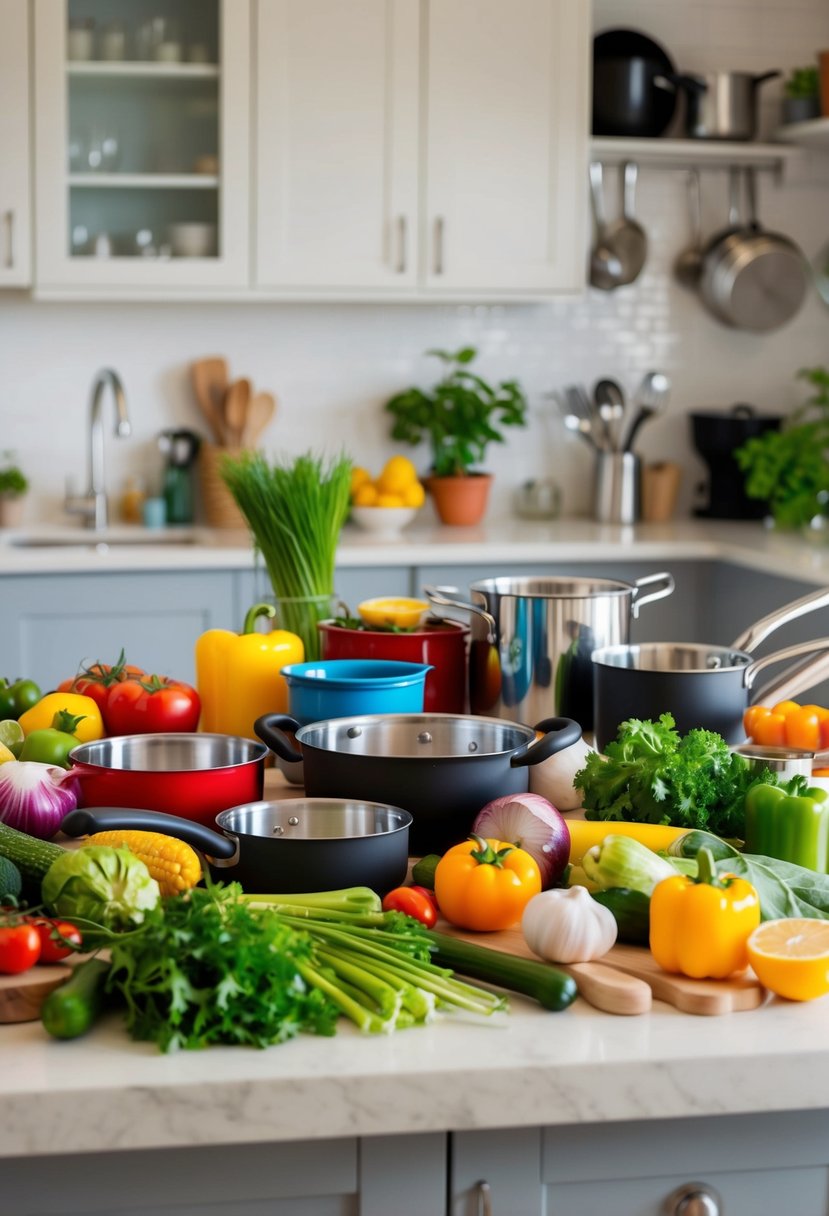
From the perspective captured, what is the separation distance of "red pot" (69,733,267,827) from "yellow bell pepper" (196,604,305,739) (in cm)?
30

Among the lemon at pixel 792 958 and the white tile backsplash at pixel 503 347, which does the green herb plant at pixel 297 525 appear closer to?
the lemon at pixel 792 958

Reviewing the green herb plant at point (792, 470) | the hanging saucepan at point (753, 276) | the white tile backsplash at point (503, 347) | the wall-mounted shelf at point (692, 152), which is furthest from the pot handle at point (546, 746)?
the hanging saucepan at point (753, 276)

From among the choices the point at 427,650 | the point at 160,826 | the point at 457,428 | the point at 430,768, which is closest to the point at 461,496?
the point at 457,428

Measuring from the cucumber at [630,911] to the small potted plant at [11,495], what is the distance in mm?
3106

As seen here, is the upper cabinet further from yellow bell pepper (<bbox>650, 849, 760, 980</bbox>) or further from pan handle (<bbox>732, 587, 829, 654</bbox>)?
yellow bell pepper (<bbox>650, 849, 760, 980</bbox>)

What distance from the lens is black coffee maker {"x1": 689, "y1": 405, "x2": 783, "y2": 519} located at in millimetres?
4305

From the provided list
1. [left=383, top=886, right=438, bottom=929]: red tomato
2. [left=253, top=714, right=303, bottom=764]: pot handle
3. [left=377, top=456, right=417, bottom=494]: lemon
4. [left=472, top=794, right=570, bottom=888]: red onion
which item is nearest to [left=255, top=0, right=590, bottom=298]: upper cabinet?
[left=377, top=456, right=417, bottom=494]: lemon

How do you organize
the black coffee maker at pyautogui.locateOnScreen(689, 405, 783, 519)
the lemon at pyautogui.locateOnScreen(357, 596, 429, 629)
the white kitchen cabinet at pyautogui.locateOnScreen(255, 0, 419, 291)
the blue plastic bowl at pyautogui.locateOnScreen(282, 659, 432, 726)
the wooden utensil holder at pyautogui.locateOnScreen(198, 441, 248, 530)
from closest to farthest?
1. the blue plastic bowl at pyautogui.locateOnScreen(282, 659, 432, 726)
2. the lemon at pyautogui.locateOnScreen(357, 596, 429, 629)
3. the white kitchen cabinet at pyautogui.locateOnScreen(255, 0, 419, 291)
4. the wooden utensil holder at pyautogui.locateOnScreen(198, 441, 248, 530)
5. the black coffee maker at pyautogui.locateOnScreen(689, 405, 783, 519)

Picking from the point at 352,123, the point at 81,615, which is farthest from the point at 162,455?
the point at 352,123

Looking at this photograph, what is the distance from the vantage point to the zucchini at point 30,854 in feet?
4.09

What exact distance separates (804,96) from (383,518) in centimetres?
179

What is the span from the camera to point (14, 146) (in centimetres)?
372

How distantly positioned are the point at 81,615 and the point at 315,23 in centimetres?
168

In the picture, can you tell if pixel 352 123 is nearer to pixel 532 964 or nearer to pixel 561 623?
pixel 561 623
